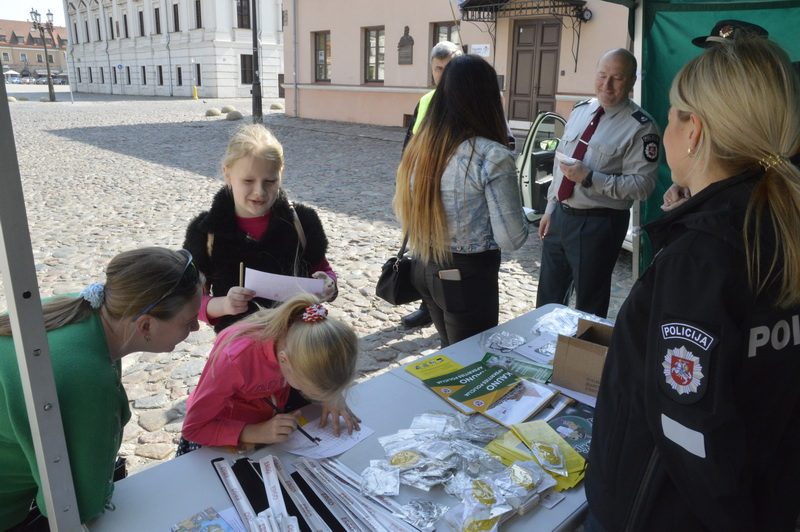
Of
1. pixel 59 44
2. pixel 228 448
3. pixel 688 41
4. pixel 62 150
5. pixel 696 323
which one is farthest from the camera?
pixel 59 44

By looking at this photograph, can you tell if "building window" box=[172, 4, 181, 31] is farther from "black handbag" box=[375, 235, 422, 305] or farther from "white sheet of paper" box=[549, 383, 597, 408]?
"white sheet of paper" box=[549, 383, 597, 408]

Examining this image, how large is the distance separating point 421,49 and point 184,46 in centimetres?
2772

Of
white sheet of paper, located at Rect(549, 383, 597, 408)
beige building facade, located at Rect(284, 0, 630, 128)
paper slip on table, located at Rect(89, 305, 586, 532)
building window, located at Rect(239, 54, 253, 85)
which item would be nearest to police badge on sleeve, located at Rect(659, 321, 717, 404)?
paper slip on table, located at Rect(89, 305, 586, 532)

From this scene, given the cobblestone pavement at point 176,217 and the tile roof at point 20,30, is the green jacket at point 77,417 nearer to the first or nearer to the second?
the cobblestone pavement at point 176,217

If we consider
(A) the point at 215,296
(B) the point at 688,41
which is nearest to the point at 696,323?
(A) the point at 215,296

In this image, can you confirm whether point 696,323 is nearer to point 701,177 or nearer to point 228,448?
point 701,177

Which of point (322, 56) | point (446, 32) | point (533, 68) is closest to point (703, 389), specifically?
point (533, 68)

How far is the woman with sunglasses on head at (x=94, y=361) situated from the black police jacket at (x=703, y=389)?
1.12 m

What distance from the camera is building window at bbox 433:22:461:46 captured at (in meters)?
15.2

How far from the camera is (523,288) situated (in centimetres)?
517

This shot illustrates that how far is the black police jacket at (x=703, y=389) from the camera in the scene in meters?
1.03

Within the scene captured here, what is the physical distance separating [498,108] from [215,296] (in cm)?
139

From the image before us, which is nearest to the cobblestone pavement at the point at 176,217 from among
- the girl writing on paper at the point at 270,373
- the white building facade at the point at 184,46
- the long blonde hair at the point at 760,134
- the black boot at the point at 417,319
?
the black boot at the point at 417,319

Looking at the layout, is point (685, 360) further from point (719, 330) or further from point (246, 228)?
point (246, 228)
